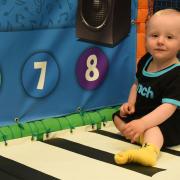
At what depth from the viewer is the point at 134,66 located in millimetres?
2314

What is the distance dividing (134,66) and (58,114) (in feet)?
1.79

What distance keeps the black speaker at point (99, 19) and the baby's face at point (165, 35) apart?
0.24 m

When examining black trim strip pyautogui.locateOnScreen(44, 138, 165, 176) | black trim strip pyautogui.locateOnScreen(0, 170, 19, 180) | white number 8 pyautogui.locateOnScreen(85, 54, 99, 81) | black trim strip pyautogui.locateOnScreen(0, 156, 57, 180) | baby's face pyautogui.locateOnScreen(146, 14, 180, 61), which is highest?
baby's face pyautogui.locateOnScreen(146, 14, 180, 61)

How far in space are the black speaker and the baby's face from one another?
0.79 ft

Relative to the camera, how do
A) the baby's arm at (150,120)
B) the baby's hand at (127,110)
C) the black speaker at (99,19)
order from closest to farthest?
the baby's arm at (150,120) < the baby's hand at (127,110) < the black speaker at (99,19)

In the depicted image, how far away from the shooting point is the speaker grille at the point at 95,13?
76.5 inches

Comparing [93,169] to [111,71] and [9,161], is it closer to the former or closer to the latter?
[9,161]

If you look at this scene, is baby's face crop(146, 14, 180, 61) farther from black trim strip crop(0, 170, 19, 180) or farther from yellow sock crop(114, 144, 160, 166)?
black trim strip crop(0, 170, 19, 180)

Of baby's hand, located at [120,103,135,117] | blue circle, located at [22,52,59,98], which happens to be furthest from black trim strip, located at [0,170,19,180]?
baby's hand, located at [120,103,135,117]

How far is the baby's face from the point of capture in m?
1.72

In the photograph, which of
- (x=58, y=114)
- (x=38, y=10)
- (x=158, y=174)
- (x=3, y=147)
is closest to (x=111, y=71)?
(x=58, y=114)

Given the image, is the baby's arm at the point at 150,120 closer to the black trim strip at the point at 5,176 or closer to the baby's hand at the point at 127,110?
the baby's hand at the point at 127,110

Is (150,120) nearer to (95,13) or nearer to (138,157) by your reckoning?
(138,157)

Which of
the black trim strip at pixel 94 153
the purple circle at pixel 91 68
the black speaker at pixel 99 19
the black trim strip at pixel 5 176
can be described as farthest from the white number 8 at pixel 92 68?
the black trim strip at pixel 5 176
